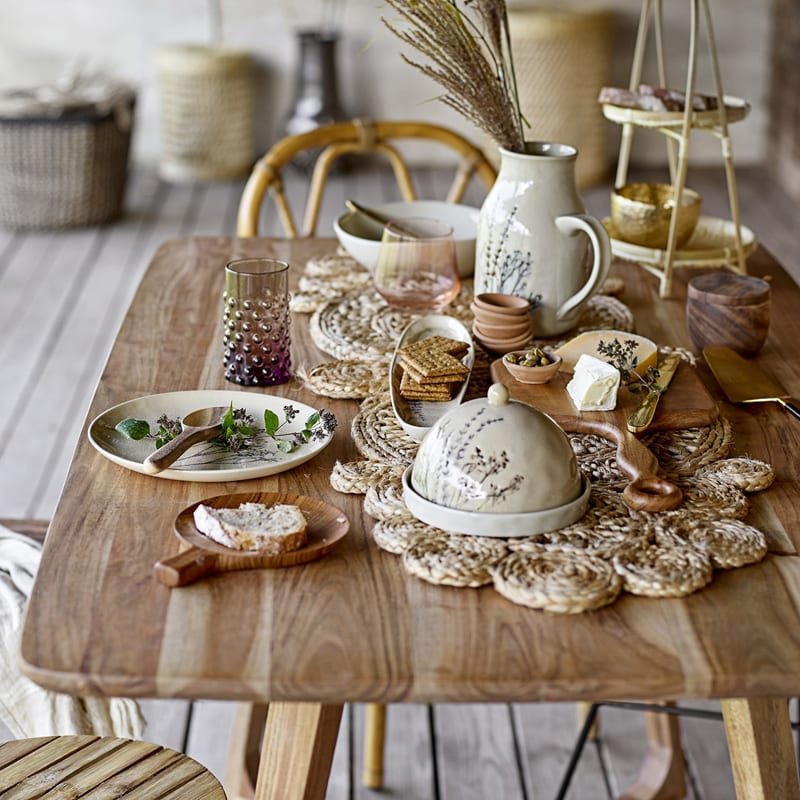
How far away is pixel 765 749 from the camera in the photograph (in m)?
1.19

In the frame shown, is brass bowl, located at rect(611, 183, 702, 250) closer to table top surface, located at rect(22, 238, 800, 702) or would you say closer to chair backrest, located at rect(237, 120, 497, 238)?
chair backrest, located at rect(237, 120, 497, 238)

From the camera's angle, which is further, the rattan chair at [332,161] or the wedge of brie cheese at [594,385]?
the rattan chair at [332,161]

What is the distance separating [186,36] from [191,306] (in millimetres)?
4226

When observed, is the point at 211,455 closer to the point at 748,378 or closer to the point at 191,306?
the point at 191,306

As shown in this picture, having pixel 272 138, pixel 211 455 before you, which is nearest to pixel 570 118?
pixel 272 138

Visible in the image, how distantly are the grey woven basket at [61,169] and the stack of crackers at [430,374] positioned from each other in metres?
3.52

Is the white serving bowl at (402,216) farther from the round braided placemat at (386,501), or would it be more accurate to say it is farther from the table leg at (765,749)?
the table leg at (765,749)

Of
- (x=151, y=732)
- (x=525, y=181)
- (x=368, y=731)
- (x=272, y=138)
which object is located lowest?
(x=151, y=732)

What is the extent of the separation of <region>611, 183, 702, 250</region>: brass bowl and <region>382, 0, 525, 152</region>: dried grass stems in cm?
36

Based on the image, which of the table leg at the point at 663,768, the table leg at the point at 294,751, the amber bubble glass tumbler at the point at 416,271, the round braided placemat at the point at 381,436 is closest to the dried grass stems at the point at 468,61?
the amber bubble glass tumbler at the point at 416,271

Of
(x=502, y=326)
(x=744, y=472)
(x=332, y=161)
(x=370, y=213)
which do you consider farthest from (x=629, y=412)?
(x=332, y=161)

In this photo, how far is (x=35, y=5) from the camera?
17.7ft

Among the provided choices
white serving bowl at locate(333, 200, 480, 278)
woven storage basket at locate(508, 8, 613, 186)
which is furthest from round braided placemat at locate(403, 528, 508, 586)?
woven storage basket at locate(508, 8, 613, 186)

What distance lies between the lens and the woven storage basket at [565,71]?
4965mm
